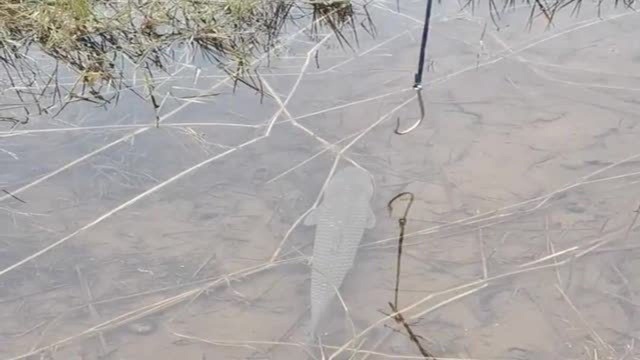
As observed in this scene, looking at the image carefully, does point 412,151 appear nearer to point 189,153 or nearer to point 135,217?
point 189,153

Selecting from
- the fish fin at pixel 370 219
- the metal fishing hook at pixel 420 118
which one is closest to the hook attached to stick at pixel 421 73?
the metal fishing hook at pixel 420 118

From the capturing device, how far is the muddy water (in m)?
2.62

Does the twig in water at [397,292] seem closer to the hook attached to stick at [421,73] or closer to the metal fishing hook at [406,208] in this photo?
the metal fishing hook at [406,208]

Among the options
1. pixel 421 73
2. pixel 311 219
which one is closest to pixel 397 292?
pixel 311 219

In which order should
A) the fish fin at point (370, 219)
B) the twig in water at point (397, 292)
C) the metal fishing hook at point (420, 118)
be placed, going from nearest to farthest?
the twig in water at point (397, 292), the fish fin at point (370, 219), the metal fishing hook at point (420, 118)

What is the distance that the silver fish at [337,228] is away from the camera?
8.89ft

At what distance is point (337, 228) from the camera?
292 centimetres

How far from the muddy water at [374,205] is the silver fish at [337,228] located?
0.05 metres

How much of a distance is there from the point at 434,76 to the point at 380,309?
1366 mm

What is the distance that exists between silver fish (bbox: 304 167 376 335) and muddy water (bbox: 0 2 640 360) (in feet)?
0.16

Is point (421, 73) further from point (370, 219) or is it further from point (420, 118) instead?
point (370, 219)

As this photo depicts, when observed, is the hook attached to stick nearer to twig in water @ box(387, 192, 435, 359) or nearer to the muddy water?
the muddy water

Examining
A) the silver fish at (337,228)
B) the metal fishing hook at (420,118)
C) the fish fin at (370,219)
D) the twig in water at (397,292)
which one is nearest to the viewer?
the twig in water at (397,292)

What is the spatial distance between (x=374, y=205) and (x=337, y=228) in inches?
7.8
